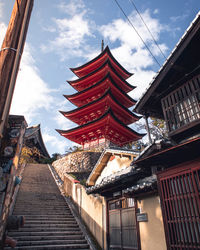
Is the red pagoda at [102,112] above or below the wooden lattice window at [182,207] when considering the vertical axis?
above

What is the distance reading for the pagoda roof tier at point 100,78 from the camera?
95.7 feet

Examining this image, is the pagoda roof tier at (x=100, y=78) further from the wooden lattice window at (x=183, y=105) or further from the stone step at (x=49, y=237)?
the stone step at (x=49, y=237)

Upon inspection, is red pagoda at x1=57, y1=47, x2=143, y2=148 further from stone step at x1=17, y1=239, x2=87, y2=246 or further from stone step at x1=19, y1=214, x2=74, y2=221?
stone step at x1=17, y1=239, x2=87, y2=246

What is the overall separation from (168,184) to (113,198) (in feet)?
12.8

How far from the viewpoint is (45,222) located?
1002 centimetres

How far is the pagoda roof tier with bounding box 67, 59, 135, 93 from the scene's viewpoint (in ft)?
95.7

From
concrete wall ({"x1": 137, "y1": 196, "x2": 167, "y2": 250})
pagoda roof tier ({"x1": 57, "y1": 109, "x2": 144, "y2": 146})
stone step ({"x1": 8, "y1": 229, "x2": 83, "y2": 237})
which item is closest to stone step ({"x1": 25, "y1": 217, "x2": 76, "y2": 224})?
stone step ({"x1": 8, "y1": 229, "x2": 83, "y2": 237})

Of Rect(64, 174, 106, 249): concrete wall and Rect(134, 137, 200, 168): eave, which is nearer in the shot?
Rect(134, 137, 200, 168): eave

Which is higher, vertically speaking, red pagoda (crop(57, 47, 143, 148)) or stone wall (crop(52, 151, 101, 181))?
red pagoda (crop(57, 47, 143, 148))

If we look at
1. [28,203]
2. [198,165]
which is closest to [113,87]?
[28,203]

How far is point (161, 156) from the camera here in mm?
6227

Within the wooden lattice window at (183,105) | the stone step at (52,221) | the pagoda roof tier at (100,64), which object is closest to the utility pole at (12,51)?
the wooden lattice window at (183,105)

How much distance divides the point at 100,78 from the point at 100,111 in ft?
21.9

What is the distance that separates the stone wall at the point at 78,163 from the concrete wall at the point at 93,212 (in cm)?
873
